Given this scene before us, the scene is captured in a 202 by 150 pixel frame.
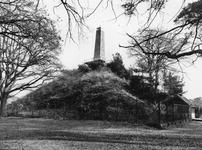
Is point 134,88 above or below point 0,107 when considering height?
above

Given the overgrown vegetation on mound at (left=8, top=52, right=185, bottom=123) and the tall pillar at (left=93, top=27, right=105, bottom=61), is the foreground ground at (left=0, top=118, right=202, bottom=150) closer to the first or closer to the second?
the overgrown vegetation on mound at (left=8, top=52, right=185, bottom=123)

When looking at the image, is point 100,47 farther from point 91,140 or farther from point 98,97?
point 91,140

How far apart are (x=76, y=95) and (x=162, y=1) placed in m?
19.9

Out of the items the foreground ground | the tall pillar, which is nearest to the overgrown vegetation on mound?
the tall pillar

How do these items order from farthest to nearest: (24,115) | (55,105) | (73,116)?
(55,105), (24,115), (73,116)

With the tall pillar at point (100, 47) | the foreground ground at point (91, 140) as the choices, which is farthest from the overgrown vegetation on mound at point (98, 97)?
the foreground ground at point (91, 140)

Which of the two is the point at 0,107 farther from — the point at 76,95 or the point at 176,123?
the point at 176,123

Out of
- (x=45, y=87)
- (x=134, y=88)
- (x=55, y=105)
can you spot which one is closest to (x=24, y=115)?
(x=55, y=105)

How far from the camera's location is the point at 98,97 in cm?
2103

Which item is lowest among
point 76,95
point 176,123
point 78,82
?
point 176,123

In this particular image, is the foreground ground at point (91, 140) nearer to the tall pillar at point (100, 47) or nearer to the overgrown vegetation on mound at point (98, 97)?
the overgrown vegetation on mound at point (98, 97)

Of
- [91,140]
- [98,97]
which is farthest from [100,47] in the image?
[91,140]

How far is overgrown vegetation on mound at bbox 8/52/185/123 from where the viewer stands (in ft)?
57.9

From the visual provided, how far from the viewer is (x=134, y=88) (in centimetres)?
1984
